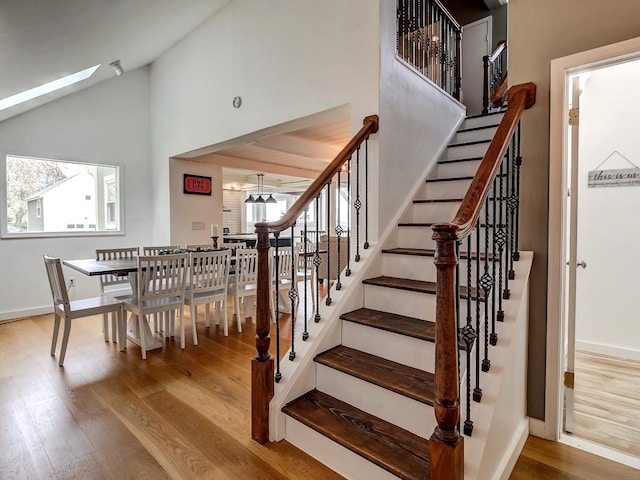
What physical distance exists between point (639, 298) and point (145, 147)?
6.40 metres

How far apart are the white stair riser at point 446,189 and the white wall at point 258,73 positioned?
92cm

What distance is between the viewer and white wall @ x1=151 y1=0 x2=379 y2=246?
2.68 metres

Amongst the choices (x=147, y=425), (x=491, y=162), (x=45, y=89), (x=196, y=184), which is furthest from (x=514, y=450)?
(x=45, y=89)

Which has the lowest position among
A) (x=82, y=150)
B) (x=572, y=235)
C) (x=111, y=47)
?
(x=572, y=235)

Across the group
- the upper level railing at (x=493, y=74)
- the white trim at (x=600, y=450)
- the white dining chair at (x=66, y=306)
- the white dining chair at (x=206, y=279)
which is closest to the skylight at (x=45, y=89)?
the white dining chair at (x=66, y=306)

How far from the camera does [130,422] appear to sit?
82.2 inches

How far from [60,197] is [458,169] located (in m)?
5.24

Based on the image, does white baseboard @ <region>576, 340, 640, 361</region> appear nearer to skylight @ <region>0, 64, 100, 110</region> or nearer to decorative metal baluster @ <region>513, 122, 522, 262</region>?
decorative metal baluster @ <region>513, 122, 522, 262</region>

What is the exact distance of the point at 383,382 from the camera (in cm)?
173

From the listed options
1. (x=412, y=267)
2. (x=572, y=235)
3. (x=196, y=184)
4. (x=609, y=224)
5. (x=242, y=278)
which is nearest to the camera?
(x=572, y=235)

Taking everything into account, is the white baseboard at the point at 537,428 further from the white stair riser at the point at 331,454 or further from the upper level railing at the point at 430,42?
the upper level railing at the point at 430,42

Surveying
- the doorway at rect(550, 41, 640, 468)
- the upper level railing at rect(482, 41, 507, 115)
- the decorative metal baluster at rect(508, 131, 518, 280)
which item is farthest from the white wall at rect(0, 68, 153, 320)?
the doorway at rect(550, 41, 640, 468)

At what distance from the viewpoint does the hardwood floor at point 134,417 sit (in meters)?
1.71

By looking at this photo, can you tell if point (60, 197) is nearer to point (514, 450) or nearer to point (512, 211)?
point (512, 211)
